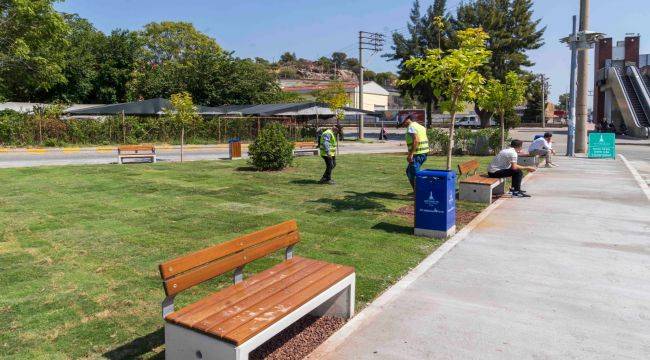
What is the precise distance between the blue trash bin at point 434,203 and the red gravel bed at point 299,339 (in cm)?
312

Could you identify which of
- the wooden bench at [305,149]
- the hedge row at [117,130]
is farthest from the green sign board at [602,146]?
the hedge row at [117,130]

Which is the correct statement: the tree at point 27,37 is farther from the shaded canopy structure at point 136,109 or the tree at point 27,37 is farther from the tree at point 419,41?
the tree at point 419,41

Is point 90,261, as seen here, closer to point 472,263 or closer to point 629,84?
point 472,263

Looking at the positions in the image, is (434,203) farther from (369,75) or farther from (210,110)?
(369,75)

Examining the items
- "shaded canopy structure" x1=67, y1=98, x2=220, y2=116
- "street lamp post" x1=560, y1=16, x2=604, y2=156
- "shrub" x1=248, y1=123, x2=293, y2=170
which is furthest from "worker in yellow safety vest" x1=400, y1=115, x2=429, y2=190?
"shaded canopy structure" x1=67, y1=98, x2=220, y2=116

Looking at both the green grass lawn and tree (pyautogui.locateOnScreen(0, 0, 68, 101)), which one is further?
tree (pyautogui.locateOnScreen(0, 0, 68, 101))

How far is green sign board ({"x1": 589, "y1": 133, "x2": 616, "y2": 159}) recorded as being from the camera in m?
21.5

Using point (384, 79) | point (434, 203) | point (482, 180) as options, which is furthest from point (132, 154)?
point (384, 79)

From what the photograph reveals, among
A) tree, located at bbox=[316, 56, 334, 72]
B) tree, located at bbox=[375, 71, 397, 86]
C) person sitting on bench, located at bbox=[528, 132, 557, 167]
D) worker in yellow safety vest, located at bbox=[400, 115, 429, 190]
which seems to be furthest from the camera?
tree, located at bbox=[316, 56, 334, 72]

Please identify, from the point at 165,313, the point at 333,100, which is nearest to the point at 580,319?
the point at 165,313

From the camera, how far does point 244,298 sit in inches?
149

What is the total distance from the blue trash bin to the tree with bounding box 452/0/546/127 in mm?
37918

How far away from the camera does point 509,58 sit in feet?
145

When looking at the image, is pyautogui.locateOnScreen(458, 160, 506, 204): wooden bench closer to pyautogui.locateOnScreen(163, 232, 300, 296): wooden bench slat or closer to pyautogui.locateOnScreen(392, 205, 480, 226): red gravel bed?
pyautogui.locateOnScreen(392, 205, 480, 226): red gravel bed
